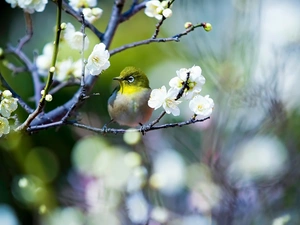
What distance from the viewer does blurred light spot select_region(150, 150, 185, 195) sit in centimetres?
82

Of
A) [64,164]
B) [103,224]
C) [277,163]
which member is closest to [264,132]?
[277,163]

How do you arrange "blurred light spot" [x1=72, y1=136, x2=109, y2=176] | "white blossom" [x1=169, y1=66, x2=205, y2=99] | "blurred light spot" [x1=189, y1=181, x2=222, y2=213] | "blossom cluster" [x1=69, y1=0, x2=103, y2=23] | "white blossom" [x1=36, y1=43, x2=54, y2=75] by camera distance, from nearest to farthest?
"white blossom" [x1=169, y1=66, x2=205, y2=99]
"blossom cluster" [x1=69, y1=0, x2=103, y2=23]
"white blossom" [x1=36, y1=43, x2=54, y2=75]
"blurred light spot" [x1=189, y1=181, x2=222, y2=213]
"blurred light spot" [x1=72, y1=136, x2=109, y2=176]

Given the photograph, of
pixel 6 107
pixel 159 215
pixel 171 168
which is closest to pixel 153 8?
pixel 6 107

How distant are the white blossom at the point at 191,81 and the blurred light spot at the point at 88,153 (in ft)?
1.44

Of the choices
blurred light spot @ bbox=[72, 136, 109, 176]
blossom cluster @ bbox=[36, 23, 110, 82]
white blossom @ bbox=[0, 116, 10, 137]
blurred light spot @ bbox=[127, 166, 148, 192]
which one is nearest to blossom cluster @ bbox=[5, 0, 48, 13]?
blossom cluster @ bbox=[36, 23, 110, 82]

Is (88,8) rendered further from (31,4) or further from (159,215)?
(159,215)

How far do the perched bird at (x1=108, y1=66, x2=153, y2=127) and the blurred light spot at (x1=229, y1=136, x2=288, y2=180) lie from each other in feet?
1.34

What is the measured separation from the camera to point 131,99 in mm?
435

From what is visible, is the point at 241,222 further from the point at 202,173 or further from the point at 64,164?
the point at 64,164

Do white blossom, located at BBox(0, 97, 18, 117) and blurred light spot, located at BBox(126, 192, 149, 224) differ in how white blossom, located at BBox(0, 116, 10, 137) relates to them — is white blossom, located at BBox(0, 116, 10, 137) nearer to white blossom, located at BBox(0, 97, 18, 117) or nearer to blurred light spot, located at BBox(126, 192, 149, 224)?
white blossom, located at BBox(0, 97, 18, 117)

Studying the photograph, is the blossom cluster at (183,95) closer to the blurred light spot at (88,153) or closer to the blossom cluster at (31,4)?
the blossom cluster at (31,4)

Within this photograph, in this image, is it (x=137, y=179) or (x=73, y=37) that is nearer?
(x=73, y=37)

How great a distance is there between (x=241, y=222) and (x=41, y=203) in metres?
0.25

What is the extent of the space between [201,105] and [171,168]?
0.49 meters
